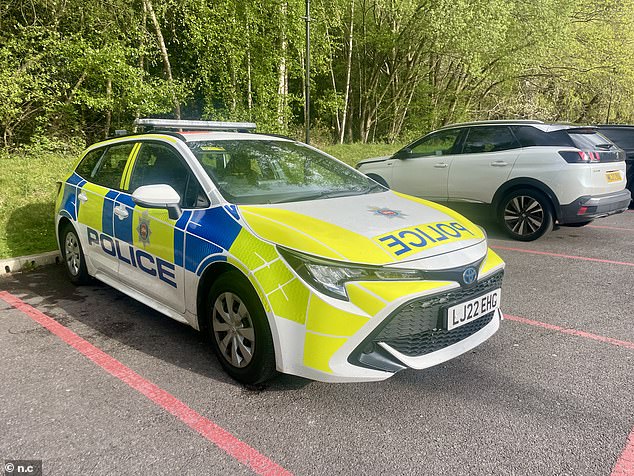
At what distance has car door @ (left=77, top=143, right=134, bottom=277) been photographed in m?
3.87

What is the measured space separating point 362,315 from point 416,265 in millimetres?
395

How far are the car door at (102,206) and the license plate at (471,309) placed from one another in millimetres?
2667

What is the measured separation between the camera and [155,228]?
3.26 meters

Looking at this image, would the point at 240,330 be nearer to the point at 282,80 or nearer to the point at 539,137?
the point at 539,137

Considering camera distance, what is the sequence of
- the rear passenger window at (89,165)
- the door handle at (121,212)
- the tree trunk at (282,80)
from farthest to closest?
the tree trunk at (282,80) < the rear passenger window at (89,165) < the door handle at (121,212)

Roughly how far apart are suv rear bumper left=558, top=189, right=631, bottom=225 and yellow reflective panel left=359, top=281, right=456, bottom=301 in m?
4.47

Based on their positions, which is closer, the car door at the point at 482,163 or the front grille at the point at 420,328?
the front grille at the point at 420,328

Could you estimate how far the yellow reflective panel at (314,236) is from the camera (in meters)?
2.42

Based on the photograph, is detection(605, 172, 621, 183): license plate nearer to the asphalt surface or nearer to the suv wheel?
the suv wheel

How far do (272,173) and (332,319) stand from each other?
1.50 meters

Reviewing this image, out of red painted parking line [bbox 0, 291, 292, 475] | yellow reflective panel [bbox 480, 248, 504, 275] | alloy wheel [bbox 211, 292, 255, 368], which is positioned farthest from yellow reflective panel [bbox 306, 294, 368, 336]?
yellow reflective panel [bbox 480, 248, 504, 275]

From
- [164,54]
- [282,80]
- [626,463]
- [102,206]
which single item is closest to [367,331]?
[626,463]

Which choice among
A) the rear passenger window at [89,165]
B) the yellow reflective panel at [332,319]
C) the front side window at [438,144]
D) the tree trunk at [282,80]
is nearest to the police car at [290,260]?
the yellow reflective panel at [332,319]

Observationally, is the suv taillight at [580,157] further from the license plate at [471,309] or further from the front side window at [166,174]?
the front side window at [166,174]
